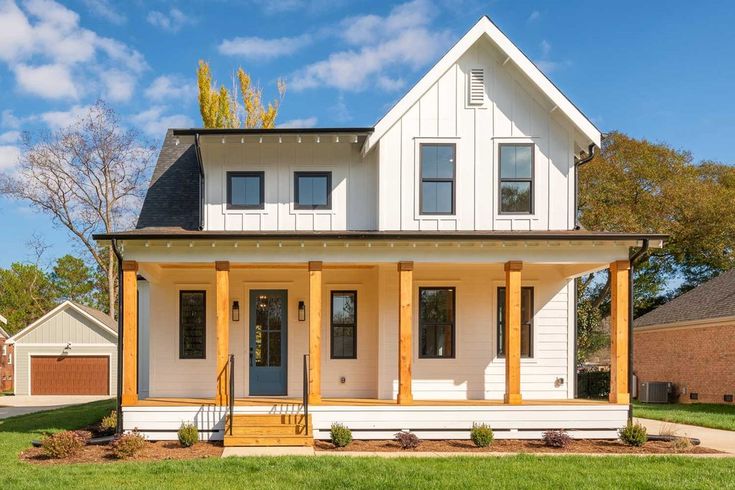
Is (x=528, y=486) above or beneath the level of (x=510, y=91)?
beneath

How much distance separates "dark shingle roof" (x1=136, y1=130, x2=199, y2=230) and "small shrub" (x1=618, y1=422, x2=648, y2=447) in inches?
378

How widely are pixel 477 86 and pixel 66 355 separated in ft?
91.4

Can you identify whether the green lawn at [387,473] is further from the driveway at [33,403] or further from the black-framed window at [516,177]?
the driveway at [33,403]

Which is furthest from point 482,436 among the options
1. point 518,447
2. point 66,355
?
point 66,355

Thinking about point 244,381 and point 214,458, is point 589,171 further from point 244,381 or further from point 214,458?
point 214,458

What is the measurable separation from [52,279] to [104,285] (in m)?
4.50

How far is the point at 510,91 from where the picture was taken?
1375cm

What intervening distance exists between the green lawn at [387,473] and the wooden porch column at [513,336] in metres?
2.15

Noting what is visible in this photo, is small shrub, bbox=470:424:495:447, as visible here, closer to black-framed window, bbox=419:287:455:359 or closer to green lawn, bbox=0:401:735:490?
green lawn, bbox=0:401:735:490

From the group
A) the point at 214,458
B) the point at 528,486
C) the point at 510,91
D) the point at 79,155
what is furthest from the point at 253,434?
the point at 79,155

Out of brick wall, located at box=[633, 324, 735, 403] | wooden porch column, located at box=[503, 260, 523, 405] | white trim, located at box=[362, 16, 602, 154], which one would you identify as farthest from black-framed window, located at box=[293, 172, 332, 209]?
brick wall, located at box=[633, 324, 735, 403]

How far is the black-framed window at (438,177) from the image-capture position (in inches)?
535

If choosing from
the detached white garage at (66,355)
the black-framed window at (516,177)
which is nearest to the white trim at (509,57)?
the black-framed window at (516,177)

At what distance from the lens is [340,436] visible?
11.2 meters
